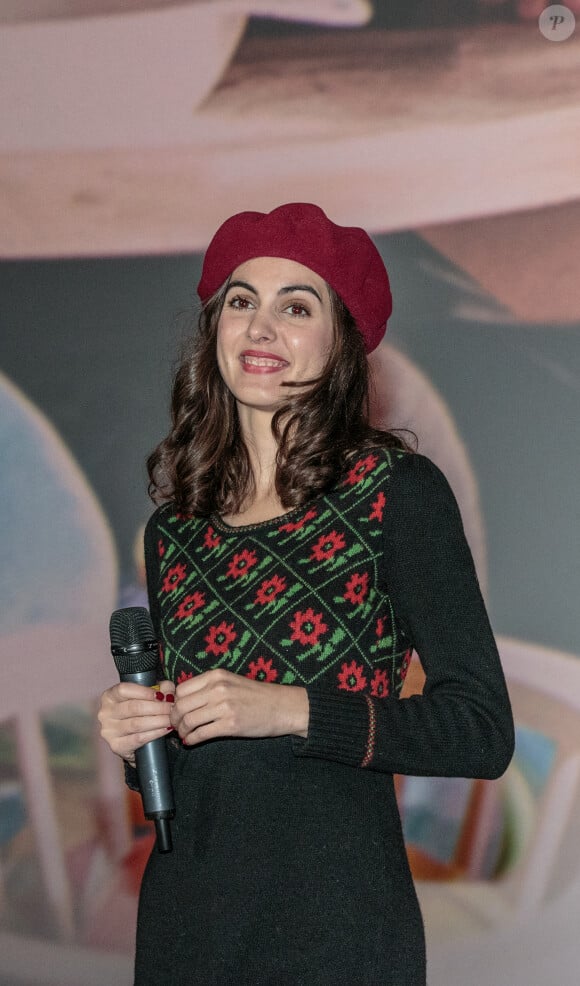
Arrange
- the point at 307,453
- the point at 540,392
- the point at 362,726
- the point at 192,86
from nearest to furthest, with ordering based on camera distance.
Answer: the point at 362,726 → the point at 307,453 → the point at 540,392 → the point at 192,86

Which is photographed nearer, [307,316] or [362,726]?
[362,726]

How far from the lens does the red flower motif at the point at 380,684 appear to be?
1.56 metres

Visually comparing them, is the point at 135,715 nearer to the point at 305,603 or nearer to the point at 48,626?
the point at 305,603

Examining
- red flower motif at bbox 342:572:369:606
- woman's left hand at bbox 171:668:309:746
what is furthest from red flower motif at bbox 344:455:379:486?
woman's left hand at bbox 171:668:309:746

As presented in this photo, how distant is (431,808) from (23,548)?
1292 mm

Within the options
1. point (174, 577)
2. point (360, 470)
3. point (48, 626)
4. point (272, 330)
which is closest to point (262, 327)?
point (272, 330)

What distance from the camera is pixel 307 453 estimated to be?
1729 millimetres

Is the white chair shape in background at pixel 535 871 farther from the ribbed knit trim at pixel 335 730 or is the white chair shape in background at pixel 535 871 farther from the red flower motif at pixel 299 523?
the ribbed knit trim at pixel 335 730

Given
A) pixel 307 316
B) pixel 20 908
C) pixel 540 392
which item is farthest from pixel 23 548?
pixel 307 316

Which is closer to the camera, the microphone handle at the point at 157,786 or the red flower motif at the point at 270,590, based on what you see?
the microphone handle at the point at 157,786

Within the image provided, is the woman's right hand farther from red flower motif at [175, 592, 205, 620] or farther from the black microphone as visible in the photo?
red flower motif at [175, 592, 205, 620]

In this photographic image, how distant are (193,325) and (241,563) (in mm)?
1640

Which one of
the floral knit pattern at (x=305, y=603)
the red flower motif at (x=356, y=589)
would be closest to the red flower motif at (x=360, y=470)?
the floral knit pattern at (x=305, y=603)

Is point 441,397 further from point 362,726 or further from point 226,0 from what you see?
point 362,726
